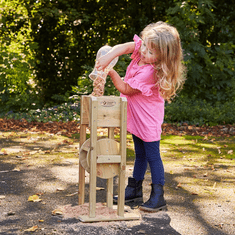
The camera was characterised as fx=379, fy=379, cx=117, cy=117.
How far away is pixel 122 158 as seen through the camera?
9.17 ft

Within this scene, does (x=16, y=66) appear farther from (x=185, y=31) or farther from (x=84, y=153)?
(x=84, y=153)

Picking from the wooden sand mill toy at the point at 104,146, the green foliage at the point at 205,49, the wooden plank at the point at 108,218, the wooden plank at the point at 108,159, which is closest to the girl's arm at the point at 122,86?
the wooden sand mill toy at the point at 104,146

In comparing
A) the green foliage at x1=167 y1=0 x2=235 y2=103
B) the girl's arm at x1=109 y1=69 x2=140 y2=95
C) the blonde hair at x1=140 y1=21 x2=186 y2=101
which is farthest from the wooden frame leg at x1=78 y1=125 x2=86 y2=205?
the green foliage at x1=167 y1=0 x2=235 y2=103

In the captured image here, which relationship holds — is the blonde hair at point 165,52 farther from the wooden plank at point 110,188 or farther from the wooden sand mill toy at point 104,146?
the wooden plank at point 110,188

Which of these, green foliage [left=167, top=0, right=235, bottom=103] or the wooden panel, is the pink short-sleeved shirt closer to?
the wooden panel

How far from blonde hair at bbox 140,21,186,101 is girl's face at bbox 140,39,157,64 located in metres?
0.02

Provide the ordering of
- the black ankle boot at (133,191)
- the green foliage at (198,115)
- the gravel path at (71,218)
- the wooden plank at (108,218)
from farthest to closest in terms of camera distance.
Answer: the green foliage at (198,115)
the black ankle boot at (133,191)
the wooden plank at (108,218)
the gravel path at (71,218)

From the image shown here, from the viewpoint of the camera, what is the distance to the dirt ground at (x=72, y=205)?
2.64 meters

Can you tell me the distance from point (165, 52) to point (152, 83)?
266mm

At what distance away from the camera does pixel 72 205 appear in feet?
10.1

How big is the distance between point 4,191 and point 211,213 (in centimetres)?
181

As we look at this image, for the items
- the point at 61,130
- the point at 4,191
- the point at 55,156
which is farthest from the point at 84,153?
the point at 61,130

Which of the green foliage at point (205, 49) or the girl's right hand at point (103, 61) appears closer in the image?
the girl's right hand at point (103, 61)

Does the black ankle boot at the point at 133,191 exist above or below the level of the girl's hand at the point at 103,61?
below
